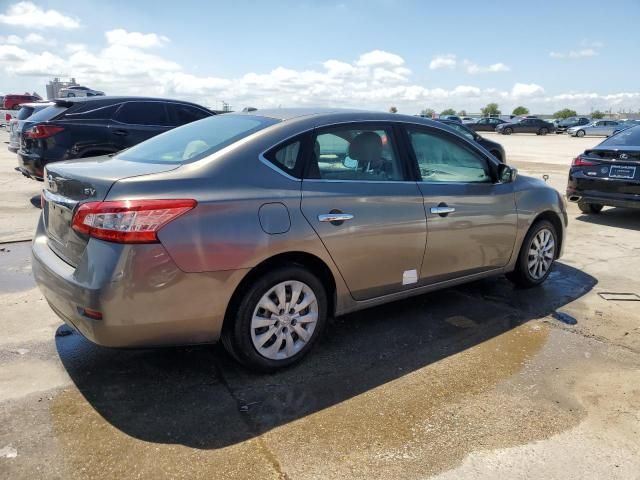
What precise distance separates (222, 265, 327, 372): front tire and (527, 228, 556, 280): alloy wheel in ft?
8.07

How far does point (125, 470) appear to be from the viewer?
2.49 meters

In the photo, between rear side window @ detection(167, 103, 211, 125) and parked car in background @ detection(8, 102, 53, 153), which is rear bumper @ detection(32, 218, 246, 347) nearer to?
rear side window @ detection(167, 103, 211, 125)

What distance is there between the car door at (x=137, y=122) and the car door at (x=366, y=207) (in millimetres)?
5822

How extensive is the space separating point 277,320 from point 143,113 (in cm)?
678

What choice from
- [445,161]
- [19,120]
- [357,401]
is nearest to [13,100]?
[19,120]

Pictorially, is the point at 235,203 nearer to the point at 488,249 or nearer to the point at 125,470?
the point at 125,470

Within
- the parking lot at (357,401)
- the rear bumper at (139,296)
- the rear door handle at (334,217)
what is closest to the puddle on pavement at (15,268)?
the parking lot at (357,401)

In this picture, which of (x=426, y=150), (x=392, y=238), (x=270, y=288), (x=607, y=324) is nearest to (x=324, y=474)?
(x=270, y=288)

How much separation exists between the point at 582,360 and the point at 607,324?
849 millimetres

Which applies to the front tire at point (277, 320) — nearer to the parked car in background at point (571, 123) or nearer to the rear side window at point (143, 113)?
the rear side window at point (143, 113)

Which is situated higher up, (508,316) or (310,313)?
(310,313)

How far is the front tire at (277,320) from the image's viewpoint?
318 centimetres

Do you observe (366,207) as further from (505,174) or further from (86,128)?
(86,128)

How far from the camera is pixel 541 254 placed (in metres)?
5.11
